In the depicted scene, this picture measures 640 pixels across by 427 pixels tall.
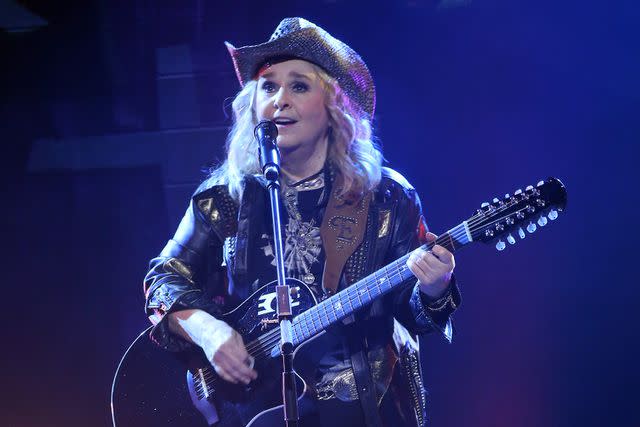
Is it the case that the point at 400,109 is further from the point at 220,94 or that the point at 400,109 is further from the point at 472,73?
the point at 220,94

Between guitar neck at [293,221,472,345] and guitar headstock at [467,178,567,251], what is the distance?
0.08 m

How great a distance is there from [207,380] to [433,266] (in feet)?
3.25

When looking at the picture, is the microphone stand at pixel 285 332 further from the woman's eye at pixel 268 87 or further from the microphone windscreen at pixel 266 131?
the woman's eye at pixel 268 87

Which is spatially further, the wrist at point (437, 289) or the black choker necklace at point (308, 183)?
the black choker necklace at point (308, 183)

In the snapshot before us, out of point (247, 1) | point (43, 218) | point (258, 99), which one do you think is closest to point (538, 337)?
point (258, 99)

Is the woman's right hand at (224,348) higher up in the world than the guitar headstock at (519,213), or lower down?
lower down

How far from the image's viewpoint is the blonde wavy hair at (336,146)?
2.99 metres

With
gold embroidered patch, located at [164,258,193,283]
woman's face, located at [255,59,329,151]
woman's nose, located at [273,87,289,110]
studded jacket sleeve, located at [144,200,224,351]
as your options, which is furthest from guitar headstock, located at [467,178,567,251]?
gold embroidered patch, located at [164,258,193,283]

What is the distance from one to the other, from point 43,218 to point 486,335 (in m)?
2.66

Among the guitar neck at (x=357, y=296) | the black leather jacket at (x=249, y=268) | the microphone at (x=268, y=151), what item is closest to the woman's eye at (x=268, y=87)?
the black leather jacket at (x=249, y=268)

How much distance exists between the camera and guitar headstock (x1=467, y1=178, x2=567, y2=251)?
241 cm

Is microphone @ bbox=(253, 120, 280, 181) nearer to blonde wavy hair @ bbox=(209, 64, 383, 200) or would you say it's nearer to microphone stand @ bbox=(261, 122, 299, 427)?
microphone stand @ bbox=(261, 122, 299, 427)

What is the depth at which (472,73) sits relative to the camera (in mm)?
3945

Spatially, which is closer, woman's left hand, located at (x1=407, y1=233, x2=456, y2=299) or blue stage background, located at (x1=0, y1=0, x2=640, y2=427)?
woman's left hand, located at (x1=407, y1=233, x2=456, y2=299)
